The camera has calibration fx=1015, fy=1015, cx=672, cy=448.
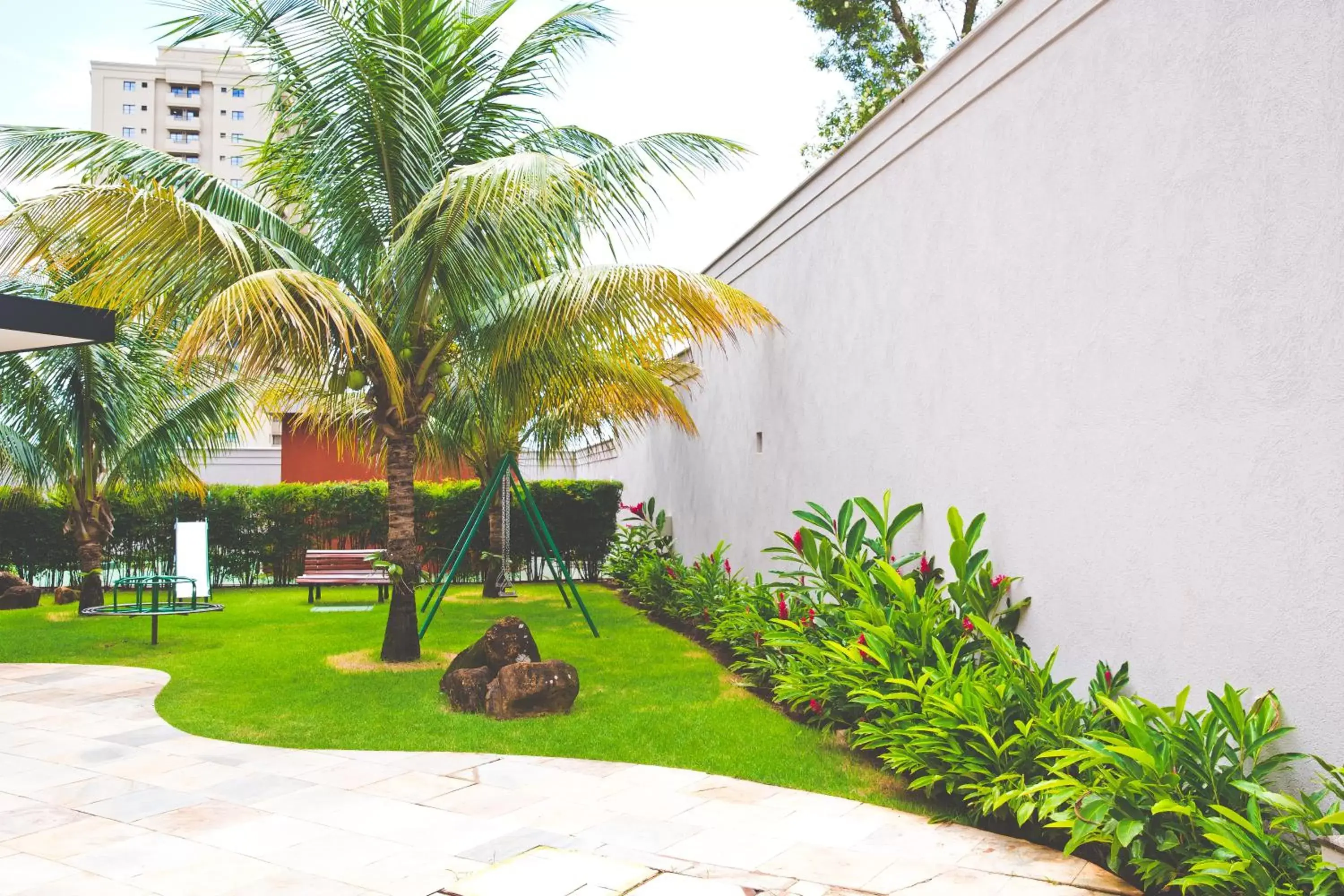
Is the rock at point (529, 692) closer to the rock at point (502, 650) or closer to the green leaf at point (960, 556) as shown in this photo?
the rock at point (502, 650)

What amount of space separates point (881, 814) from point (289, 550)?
504 inches

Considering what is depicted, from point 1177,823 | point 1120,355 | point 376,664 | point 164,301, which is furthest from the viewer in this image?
point 376,664

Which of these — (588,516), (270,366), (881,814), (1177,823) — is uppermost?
(270,366)

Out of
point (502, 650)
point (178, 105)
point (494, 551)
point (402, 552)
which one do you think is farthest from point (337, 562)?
point (178, 105)

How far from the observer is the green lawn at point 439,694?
5.52 m

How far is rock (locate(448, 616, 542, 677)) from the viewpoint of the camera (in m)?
6.92

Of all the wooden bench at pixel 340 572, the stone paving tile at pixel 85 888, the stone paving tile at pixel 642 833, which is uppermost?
the wooden bench at pixel 340 572

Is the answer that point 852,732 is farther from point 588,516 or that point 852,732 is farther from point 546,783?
point 588,516

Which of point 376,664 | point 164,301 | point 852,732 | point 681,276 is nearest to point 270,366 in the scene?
point 164,301

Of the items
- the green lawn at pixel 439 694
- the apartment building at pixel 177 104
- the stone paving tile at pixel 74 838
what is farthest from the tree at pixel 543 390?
the apartment building at pixel 177 104

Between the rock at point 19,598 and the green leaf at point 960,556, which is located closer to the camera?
the green leaf at point 960,556

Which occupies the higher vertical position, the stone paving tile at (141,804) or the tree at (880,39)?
the tree at (880,39)

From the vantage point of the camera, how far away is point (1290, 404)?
3410mm

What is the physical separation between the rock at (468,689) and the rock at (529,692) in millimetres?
71
